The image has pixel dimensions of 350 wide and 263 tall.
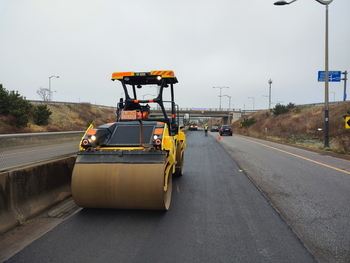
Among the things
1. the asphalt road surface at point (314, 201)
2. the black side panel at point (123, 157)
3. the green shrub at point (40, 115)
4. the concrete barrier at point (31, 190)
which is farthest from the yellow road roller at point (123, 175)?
the green shrub at point (40, 115)

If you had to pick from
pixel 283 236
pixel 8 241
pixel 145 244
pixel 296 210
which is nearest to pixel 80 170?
pixel 8 241

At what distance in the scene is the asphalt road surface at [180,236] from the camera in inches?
138

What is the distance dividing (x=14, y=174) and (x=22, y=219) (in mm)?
767

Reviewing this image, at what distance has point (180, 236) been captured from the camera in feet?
13.5

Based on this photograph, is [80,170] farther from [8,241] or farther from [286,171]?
[286,171]

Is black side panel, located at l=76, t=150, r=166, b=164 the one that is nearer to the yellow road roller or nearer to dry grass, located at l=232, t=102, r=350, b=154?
the yellow road roller

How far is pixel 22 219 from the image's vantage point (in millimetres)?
4457

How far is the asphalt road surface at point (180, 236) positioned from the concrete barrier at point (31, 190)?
0.68 metres

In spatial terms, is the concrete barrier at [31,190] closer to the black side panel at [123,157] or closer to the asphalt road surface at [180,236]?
the asphalt road surface at [180,236]

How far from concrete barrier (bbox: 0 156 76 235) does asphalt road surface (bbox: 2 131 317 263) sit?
2.22ft

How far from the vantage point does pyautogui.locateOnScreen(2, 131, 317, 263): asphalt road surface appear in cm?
→ 351

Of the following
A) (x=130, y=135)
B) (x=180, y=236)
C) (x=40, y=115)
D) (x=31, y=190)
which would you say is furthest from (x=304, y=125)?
(x=31, y=190)

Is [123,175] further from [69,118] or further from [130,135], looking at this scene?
[69,118]

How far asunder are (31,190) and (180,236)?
283 cm
